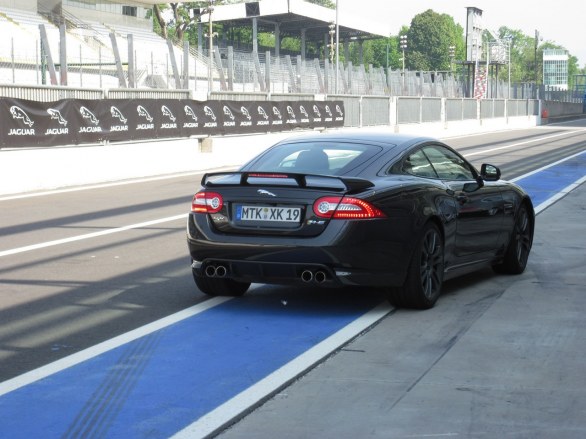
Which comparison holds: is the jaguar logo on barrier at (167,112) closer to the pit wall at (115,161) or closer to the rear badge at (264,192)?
the pit wall at (115,161)

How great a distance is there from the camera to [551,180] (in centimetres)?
2397

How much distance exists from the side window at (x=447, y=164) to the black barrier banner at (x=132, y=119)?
42.2 ft

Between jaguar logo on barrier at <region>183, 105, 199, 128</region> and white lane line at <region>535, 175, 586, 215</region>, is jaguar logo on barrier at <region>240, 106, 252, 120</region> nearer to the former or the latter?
jaguar logo on barrier at <region>183, 105, 199, 128</region>

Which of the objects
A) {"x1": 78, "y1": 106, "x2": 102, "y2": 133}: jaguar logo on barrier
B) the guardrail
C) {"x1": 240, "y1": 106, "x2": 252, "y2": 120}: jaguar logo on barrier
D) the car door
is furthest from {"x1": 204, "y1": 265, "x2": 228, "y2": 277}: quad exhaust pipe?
{"x1": 240, "y1": 106, "x2": 252, "y2": 120}: jaguar logo on barrier

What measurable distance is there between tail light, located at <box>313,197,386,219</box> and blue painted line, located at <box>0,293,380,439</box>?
77 centimetres

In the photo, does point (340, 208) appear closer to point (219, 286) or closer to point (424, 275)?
point (424, 275)

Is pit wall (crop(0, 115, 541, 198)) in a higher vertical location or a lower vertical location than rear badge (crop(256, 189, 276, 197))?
lower

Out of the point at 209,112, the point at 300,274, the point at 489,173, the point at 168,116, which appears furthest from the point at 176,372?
the point at 209,112

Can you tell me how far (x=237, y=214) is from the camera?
7.72 m

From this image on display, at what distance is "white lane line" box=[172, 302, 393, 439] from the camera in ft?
16.0

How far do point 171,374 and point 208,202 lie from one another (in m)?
2.18

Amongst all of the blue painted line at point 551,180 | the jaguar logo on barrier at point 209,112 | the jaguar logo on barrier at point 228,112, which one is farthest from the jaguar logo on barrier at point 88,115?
the blue painted line at point 551,180

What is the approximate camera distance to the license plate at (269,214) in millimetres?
7508

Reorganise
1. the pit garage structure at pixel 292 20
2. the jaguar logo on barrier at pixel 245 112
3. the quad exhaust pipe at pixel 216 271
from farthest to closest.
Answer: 1. the pit garage structure at pixel 292 20
2. the jaguar logo on barrier at pixel 245 112
3. the quad exhaust pipe at pixel 216 271
